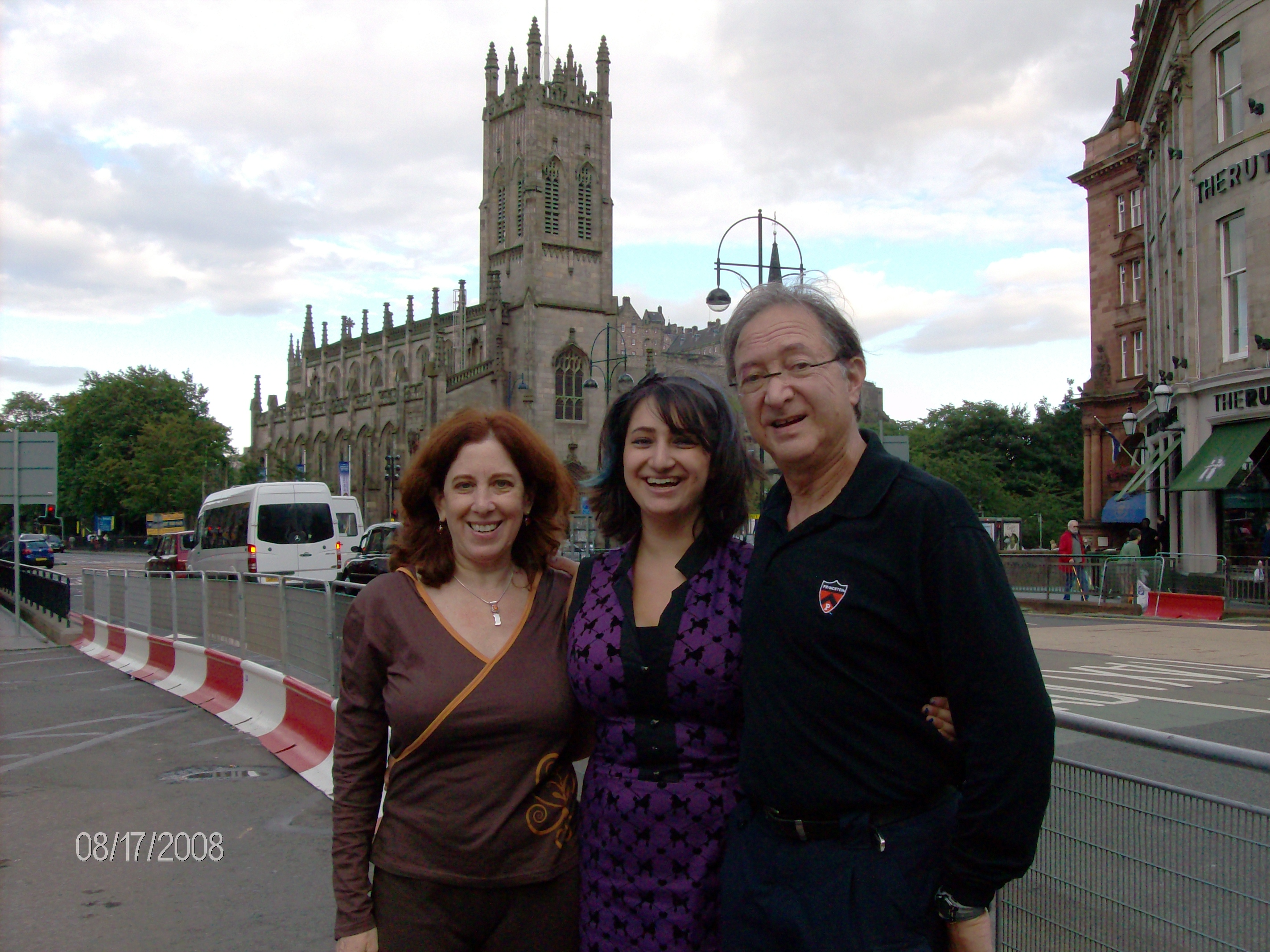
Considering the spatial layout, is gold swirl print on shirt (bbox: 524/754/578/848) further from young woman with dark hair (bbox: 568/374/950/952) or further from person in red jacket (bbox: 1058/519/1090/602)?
person in red jacket (bbox: 1058/519/1090/602)

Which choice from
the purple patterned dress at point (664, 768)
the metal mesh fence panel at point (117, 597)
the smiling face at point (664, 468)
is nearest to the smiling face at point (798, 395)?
the smiling face at point (664, 468)

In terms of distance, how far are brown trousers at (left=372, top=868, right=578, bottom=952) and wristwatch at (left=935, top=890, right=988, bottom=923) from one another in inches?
39.0

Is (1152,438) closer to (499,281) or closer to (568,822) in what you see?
(568,822)

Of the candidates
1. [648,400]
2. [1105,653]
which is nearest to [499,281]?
[1105,653]

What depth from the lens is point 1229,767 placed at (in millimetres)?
2383

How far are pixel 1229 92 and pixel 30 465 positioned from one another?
24.5m

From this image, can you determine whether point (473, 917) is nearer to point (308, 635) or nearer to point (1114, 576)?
point (308, 635)

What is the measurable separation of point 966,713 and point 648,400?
3.86 ft

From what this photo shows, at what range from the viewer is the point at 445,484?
297 cm

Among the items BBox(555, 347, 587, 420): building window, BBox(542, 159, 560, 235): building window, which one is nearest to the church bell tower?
BBox(542, 159, 560, 235): building window

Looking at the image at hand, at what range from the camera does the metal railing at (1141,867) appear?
2.32m

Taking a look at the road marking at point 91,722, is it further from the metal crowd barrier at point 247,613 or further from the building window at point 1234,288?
the building window at point 1234,288

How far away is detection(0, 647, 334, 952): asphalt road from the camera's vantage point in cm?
450

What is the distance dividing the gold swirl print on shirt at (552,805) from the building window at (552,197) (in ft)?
192
